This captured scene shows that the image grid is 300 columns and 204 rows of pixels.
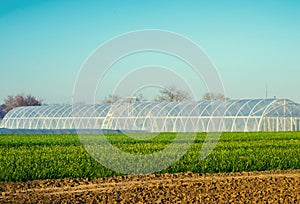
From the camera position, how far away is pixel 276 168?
1673cm

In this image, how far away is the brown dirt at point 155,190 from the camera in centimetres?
996

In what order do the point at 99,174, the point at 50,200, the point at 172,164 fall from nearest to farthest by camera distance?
the point at 50,200
the point at 99,174
the point at 172,164

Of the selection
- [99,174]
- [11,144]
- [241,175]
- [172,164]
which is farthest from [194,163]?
[11,144]

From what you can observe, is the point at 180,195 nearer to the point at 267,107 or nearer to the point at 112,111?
the point at 267,107

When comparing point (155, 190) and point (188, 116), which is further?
→ point (188, 116)

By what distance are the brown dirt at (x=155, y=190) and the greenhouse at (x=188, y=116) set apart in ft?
97.7

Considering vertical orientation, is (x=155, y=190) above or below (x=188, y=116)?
below

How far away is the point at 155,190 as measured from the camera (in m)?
11.1

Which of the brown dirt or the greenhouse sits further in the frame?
the greenhouse

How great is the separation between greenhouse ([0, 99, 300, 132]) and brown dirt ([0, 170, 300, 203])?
97.7 feet

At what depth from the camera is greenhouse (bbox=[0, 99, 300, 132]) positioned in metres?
43.2

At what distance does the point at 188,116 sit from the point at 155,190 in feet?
113

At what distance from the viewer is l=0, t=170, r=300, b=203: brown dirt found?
996cm

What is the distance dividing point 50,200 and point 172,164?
275 inches
